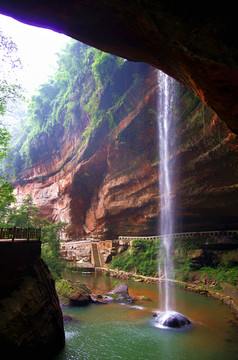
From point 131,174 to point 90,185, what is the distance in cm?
766

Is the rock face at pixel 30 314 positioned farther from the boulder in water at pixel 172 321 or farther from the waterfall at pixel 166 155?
the waterfall at pixel 166 155

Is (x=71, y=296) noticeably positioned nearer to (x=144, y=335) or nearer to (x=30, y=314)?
Result: (x=144, y=335)

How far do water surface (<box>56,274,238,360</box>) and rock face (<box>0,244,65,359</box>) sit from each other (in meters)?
0.88

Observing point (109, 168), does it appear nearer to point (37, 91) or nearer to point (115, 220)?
point (115, 220)

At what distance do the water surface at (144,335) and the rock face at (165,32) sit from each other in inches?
313

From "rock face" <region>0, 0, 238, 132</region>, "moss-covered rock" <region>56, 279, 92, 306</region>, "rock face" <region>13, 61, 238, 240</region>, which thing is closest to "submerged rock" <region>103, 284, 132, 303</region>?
"moss-covered rock" <region>56, 279, 92, 306</region>

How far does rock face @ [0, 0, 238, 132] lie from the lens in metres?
5.18

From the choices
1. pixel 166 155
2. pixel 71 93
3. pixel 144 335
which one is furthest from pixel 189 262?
pixel 71 93

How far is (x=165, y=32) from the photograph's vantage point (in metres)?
5.68

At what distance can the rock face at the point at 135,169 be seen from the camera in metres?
18.6

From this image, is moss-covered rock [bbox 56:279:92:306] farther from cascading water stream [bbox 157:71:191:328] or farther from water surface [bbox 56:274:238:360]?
cascading water stream [bbox 157:71:191:328]

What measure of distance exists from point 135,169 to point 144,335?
17.7 m

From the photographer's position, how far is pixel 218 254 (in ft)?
62.9

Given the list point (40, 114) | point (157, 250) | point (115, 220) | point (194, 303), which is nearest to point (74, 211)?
point (115, 220)
